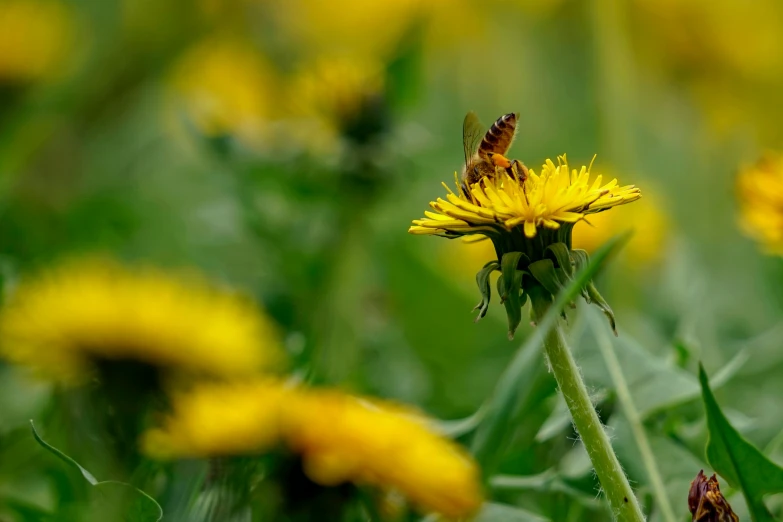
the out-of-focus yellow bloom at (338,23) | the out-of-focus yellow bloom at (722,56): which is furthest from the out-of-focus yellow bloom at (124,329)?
the out-of-focus yellow bloom at (338,23)

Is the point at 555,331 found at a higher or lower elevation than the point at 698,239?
higher

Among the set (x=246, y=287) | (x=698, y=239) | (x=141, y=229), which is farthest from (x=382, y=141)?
(x=698, y=239)

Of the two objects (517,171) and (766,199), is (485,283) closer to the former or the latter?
(517,171)

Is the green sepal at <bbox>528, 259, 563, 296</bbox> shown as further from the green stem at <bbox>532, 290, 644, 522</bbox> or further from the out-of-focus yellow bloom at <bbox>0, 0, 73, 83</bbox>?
the out-of-focus yellow bloom at <bbox>0, 0, 73, 83</bbox>

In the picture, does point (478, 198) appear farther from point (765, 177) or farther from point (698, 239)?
point (698, 239)

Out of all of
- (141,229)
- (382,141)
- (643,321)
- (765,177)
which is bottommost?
(141,229)

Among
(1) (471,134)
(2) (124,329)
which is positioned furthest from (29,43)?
(1) (471,134)
